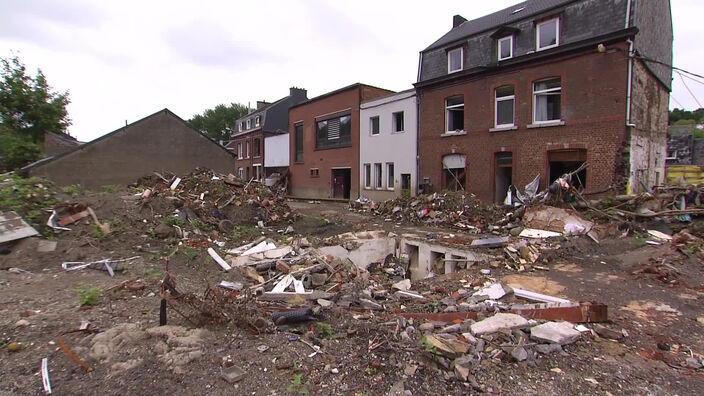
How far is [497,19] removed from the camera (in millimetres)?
17922

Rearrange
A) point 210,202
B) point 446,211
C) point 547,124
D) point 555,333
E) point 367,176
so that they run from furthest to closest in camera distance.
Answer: point 367,176
point 446,211
point 547,124
point 210,202
point 555,333

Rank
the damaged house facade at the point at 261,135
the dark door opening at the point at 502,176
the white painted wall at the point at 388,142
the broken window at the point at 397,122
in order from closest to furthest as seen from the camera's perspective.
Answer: the dark door opening at the point at 502,176 → the white painted wall at the point at 388,142 → the broken window at the point at 397,122 → the damaged house facade at the point at 261,135

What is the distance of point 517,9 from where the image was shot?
17516 millimetres

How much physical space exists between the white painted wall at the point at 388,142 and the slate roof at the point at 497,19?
3.38 m

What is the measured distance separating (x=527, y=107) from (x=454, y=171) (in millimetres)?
4539

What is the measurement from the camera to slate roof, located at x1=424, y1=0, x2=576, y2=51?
50.4 feet

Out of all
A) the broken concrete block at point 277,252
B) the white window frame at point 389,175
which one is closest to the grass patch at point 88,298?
the broken concrete block at point 277,252

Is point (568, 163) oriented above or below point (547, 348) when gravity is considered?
above

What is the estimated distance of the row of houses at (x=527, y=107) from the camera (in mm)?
12820

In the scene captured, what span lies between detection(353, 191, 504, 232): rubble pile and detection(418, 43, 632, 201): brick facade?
221cm

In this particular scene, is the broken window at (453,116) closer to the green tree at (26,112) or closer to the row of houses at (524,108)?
the row of houses at (524,108)

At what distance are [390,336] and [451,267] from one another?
6761 mm

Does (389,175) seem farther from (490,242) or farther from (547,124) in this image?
(490,242)

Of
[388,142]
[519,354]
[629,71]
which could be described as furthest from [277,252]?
[388,142]
